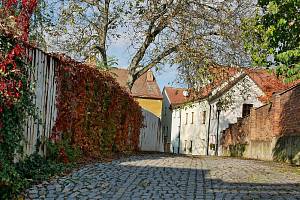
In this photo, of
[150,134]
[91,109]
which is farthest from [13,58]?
[150,134]

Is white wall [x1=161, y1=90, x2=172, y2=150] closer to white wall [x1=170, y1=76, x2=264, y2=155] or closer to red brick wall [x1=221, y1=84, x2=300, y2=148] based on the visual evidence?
white wall [x1=170, y1=76, x2=264, y2=155]

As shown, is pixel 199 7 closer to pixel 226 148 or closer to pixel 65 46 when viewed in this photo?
pixel 65 46

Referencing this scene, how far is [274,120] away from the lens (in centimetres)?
2056

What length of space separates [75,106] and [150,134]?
1555 cm

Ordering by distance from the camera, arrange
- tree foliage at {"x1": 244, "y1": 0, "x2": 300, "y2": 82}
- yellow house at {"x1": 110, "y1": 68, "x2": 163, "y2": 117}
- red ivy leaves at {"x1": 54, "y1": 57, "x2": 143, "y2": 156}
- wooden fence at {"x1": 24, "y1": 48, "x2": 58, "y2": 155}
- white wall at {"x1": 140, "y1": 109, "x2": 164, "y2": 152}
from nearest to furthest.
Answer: wooden fence at {"x1": 24, "y1": 48, "x2": 58, "y2": 155}
red ivy leaves at {"x1": 54, "y1": 57, "x2": 143, "y2": 156}
tree foliage at {"x1": 244, "y1": 0, "x2": 300, "y2": 82}
white wall at {"x1": 140, "y1": 109, "x2": 164, "y2": 152}
yellow house at {"x1": 110, "y1": 68, "x2": 163, "y2": 117}

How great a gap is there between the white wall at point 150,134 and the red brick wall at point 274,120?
194 inches

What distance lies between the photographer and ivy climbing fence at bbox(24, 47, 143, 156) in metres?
8.07

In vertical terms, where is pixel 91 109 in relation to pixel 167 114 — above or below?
below

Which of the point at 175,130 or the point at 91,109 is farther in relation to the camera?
the point at 175,130

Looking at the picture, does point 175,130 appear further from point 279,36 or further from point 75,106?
point 75,106

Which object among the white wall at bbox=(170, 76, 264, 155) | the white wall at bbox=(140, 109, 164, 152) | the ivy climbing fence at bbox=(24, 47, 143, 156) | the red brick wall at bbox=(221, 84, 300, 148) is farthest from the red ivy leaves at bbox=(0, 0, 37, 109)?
Answer: the white wall at bbox=(170, 76, 264, 155)

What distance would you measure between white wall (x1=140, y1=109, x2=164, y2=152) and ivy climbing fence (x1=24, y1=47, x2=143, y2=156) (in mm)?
7228

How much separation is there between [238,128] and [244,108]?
1481cm

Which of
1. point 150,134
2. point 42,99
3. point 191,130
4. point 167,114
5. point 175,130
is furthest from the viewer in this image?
point 167,114
